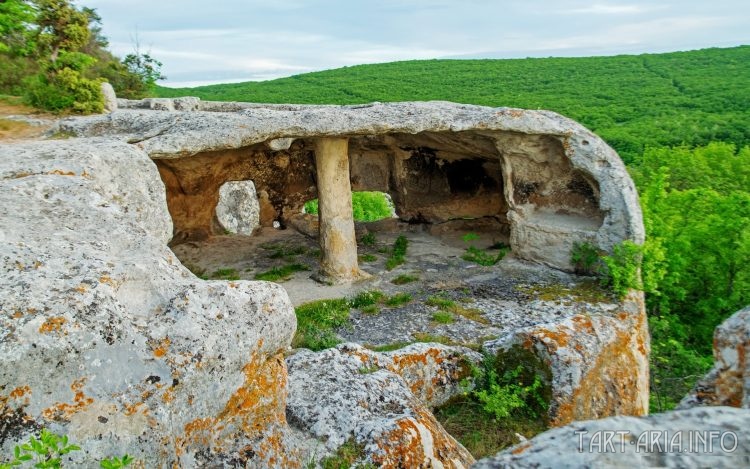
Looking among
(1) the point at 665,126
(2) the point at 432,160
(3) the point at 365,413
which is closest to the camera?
(3) the point at 365,413

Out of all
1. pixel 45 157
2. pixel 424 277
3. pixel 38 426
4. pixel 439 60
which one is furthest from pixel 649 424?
pixel 439 60

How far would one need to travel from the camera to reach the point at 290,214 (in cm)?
1664

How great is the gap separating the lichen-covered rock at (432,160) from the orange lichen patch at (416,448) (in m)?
5.93

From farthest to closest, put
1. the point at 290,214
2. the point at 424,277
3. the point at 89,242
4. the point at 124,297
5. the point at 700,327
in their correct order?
the point at 290,214
the point at 700,327
the point at 424,277
the point at 89,242
the point at 124,297

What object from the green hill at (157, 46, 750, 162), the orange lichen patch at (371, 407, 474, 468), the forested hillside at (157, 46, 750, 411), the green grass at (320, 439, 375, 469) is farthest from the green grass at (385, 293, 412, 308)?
the green hill at (157, 46, 750, 162)

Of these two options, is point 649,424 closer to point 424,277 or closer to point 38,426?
point 38,426

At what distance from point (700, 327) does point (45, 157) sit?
1350 centimetres

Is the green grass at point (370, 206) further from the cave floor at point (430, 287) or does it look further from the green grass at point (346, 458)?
the green grass at point (346, 458)

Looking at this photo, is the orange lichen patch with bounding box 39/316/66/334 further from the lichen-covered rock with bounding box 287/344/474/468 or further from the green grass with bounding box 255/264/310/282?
the green grass with bounding box 255/264/310/282

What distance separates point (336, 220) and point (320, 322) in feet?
8.79

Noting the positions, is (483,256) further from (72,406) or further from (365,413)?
(72,406)

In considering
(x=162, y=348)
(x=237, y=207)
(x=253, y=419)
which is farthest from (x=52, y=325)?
(x=237, y=207)

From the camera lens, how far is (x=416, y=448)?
→ 471cm

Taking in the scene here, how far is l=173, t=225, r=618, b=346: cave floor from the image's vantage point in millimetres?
8930
